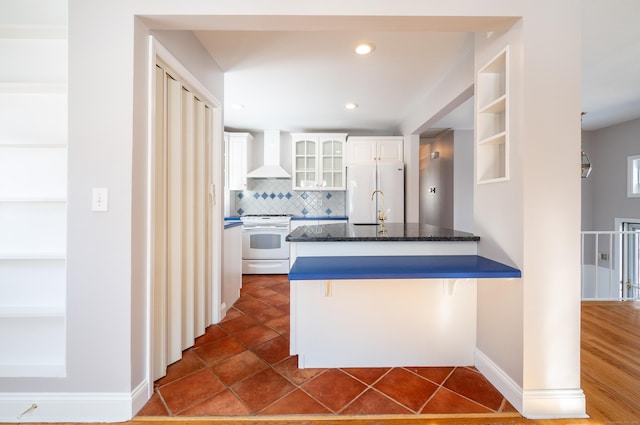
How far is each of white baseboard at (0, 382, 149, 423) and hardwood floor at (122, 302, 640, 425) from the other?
113 mm

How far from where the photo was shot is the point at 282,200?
5.04 m

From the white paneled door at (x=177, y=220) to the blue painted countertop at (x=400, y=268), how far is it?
2.81ft

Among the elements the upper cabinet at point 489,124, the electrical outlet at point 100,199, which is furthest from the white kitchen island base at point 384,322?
the electrical outlet at point 100,199

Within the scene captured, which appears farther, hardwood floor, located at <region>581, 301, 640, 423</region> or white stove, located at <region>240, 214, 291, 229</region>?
white stove, located at <region>240, 214, 291, 229</region>

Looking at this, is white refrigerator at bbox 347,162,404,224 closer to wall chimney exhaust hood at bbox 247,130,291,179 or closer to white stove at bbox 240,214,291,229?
white stove at bbox 240,214,291,229

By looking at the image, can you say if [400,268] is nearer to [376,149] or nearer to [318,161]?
[376,149]

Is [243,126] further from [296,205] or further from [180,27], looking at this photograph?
[180,27]

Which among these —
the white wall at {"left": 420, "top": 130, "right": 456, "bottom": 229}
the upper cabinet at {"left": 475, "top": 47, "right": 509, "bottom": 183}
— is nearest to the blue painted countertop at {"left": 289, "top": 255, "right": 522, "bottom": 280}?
the upper cabinet at {"left": 475, "top": 47, "right": 509, "bottom": 183}

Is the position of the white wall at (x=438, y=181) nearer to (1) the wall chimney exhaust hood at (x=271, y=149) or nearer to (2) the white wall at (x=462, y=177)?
(2) the white wall at (x=462, y=177)

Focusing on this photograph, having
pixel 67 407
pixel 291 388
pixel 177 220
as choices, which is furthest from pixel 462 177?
pixel 67 407

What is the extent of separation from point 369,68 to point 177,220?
7.04 feet

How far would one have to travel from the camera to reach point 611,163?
4.90 metres

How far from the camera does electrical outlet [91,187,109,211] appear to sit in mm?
1479

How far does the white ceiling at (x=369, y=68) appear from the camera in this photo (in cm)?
216
